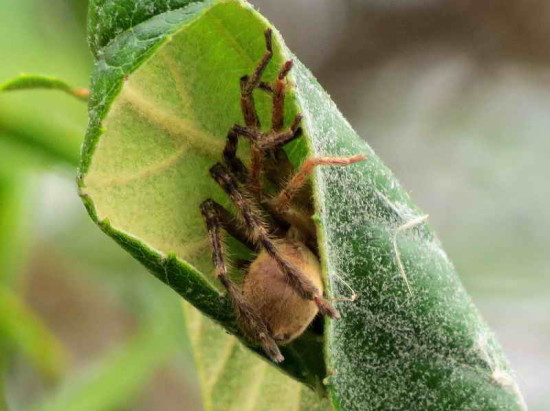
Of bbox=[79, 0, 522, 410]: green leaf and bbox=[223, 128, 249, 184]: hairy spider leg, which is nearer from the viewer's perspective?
bbox=[79, 0, 522, 410]: green leaf

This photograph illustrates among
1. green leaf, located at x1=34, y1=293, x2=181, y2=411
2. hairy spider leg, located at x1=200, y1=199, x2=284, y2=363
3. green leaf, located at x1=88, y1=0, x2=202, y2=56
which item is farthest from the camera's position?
green leaf, located at x1=34, y1=293, x2=181, y2=411

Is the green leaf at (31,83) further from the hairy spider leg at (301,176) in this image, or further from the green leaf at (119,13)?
the hairy spider leg at (301,176)

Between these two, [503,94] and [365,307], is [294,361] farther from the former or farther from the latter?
[503,94]

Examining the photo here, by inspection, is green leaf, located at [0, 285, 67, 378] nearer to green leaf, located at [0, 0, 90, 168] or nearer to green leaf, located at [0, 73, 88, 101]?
green leaf, located at [0, 0, 90, 168]

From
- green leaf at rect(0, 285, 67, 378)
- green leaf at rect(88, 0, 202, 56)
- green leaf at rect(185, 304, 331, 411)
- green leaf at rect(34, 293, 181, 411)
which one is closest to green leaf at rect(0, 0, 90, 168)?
green leaf at rect(0, 285, 67, 378)

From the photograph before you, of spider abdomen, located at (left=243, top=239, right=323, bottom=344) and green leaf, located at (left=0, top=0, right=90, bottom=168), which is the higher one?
spider abdomen, located at (left=243, top=239, right=323, bottom=344)
